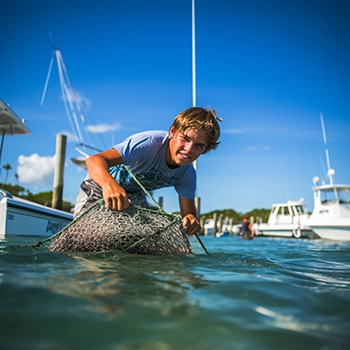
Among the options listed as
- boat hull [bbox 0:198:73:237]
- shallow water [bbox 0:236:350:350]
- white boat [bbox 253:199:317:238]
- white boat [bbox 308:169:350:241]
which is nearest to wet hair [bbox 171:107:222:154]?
shallow water [bbox 0:236:350:350]

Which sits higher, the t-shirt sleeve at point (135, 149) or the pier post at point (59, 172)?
the pier post at point (59, 172)

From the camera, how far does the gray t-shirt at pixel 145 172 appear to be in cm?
309

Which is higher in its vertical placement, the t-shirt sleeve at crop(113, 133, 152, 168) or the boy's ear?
the boy's ear

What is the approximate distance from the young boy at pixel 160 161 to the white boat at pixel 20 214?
143 inches

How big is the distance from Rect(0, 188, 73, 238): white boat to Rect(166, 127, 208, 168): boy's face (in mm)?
4578

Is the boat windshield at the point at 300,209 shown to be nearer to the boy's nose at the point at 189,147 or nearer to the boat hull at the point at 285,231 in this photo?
the boat hull at the point at 285,231

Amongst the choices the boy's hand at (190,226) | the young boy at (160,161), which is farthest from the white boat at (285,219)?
the boy's hand at (190,226)

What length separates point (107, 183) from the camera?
2527 mm

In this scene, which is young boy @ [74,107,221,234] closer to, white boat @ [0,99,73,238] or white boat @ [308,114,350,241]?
white boat @ [0,99,73,238]

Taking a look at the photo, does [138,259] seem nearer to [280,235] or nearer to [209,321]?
[209,321]

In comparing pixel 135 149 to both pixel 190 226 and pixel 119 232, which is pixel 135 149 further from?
pixel 190 226

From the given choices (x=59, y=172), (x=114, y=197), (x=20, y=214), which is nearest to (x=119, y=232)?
(x=114, y=197)

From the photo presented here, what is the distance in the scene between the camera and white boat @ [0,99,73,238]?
257 inches

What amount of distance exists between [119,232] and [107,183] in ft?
1.62
